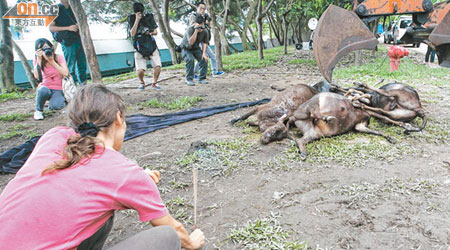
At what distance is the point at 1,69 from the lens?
8.21 m

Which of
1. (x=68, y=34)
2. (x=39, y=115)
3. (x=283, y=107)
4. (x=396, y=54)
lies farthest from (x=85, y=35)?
(x=396, y=54)

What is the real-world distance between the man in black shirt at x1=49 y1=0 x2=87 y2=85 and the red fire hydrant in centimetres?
695

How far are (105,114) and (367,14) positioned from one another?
328 cm

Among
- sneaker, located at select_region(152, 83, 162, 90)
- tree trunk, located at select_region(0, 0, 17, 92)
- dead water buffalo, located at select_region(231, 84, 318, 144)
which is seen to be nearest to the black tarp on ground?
dead water buffalo, located at select_region(231, 84, 318, 144)

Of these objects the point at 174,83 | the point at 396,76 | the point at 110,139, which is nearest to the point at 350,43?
the point at 110,139

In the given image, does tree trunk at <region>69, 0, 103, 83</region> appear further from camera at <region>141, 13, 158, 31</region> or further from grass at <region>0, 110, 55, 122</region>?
camera at <region>141, 13, 158, 31</region>

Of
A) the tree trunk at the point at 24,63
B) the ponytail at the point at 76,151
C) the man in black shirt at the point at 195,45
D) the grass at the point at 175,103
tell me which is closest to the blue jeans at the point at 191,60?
the man in black shirt at the point at 195,45

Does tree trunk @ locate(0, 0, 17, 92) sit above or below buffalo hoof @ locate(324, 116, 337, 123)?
above

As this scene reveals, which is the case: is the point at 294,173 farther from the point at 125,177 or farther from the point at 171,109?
the point at 171,109

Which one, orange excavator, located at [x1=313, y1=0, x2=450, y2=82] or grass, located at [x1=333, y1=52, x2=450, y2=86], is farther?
grass, located at [x1=333, y1=52, x2=450, y2=86]

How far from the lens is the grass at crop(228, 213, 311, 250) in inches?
75.5

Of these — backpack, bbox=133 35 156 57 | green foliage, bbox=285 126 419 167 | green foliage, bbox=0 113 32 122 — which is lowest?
green foliage, bbox=285 126 419 167

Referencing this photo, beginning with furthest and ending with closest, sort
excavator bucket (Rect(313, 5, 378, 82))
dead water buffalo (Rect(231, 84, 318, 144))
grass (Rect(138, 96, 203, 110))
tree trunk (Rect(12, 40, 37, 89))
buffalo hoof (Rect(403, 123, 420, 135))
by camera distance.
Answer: tree trunk (Rect(12, 40, 37, 89)), grass (Rect(138, 96, 203, 110)), dead water buffalo (Rect(231, 84, 318, 144)), buffalo hoof (Rect(403, 123, 420, 135)), excavator bucket (Rect(313, 5, 378, 82))

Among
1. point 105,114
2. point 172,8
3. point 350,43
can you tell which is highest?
point 172,8
